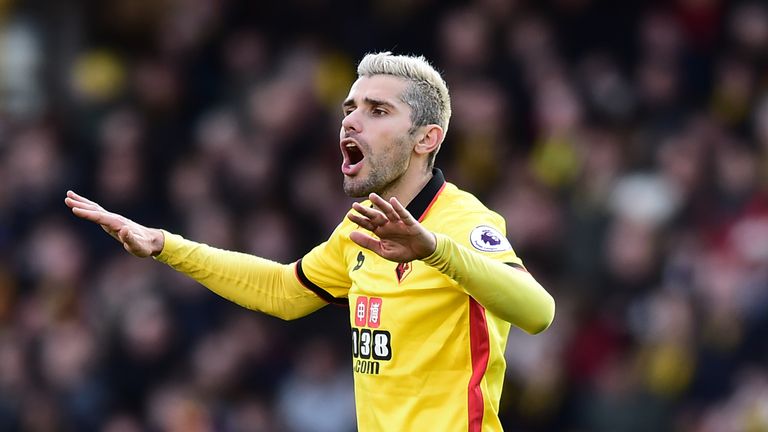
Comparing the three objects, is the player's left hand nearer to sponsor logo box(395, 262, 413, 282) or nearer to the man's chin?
sponsor logo box(395, 262, 413, 282)

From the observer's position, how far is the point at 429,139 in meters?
5.60

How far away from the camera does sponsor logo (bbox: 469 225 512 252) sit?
5.09m

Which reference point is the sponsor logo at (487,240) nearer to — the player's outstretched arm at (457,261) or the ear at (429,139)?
the player's outstretched arm at (457,261)

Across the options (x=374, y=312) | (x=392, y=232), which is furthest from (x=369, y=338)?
(x=392, y=232)

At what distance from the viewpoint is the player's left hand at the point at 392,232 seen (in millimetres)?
4520

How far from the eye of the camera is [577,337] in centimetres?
1074

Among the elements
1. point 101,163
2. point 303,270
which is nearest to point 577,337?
point 101,163

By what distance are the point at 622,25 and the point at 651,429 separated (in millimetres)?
3983

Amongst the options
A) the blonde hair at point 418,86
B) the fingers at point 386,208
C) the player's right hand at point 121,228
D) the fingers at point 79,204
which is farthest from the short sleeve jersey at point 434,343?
the fingers at point 79,204

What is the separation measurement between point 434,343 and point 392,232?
790 mm

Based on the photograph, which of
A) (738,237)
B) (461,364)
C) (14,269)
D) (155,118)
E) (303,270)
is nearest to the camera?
(461,364)

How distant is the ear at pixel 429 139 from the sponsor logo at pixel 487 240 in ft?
1.62

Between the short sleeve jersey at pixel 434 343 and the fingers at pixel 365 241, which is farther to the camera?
the short sleeve jersey at pixel 434 343

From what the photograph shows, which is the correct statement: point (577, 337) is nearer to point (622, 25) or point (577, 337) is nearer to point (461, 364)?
point (622, 25)
